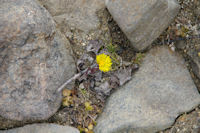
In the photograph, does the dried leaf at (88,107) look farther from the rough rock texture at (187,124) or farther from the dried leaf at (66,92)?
the rough rock texture at (187,124)

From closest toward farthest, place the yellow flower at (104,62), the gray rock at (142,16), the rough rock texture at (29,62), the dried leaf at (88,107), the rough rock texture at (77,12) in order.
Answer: the rough rock texture at (29,62), the gray rock at (142,16), the yellow flower at (104,62), the dried leaf at (88,107), the rough rock texture at (77,12)

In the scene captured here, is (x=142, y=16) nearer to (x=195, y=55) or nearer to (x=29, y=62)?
(x=195, y=55)

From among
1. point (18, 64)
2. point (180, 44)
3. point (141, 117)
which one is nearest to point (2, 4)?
point (18, 64)

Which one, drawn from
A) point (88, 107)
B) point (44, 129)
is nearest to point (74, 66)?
point (88, 107)

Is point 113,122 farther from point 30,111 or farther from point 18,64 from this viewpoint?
point 18,64

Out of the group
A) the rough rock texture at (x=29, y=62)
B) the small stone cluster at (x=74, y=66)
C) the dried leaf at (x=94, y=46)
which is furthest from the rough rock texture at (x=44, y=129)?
Answer: the dried leaf at (x=94, y=46)

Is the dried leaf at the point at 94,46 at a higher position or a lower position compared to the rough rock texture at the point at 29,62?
lower
